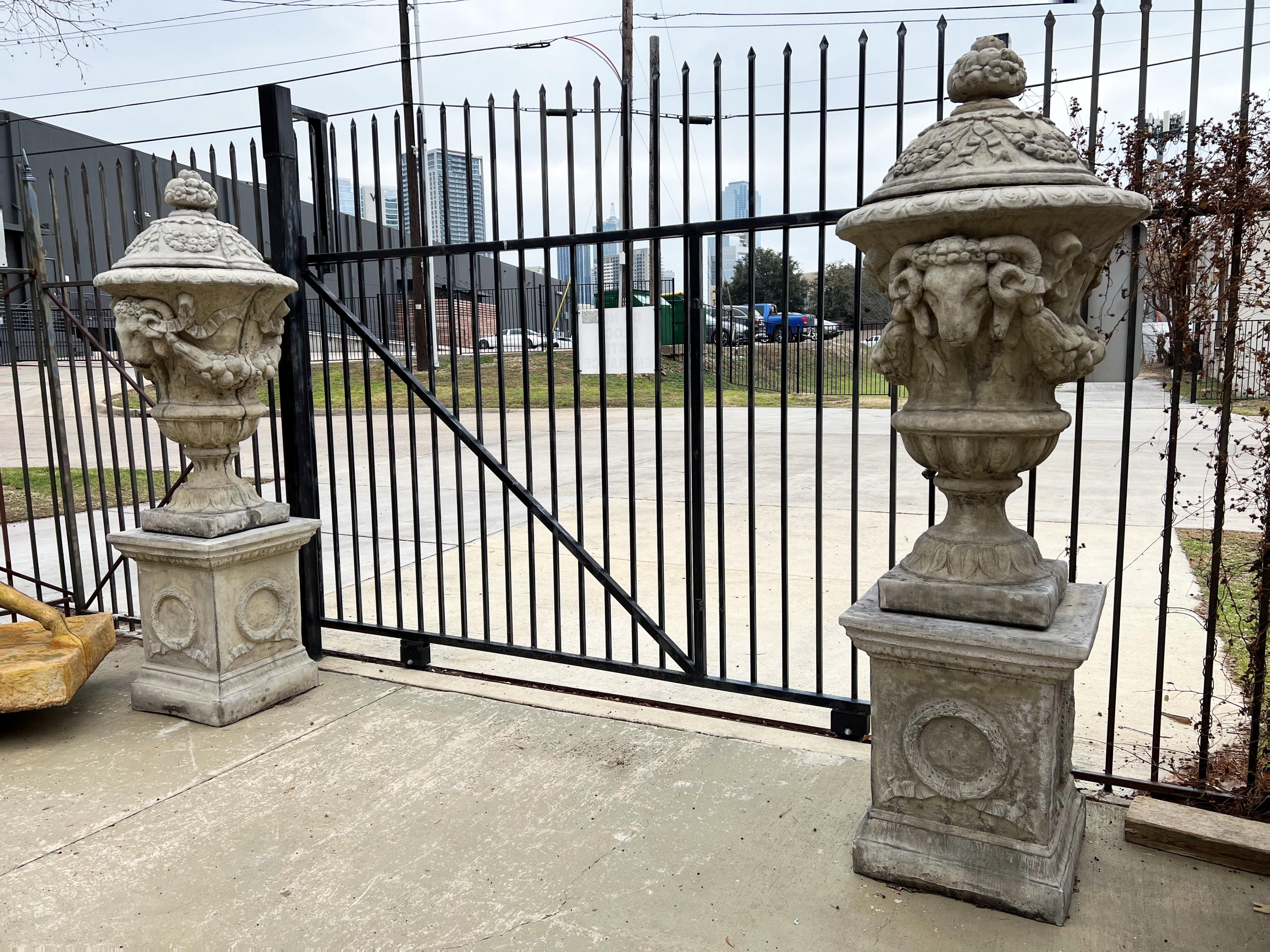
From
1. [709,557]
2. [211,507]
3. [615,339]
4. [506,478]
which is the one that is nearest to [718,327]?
[615,339]

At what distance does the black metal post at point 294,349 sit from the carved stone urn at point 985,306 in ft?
9.17

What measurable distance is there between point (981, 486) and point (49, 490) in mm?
10854

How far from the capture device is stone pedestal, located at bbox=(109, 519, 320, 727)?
375cm

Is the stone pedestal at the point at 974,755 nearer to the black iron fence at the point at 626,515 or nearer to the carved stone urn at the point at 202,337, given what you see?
the black iron fence at the point at 626,515

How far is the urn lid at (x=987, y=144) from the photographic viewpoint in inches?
83.9

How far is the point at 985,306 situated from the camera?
2199 mm

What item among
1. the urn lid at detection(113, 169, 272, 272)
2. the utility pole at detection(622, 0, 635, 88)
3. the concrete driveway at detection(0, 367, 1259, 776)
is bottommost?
the concrete driveway at detection(0, 367, 1259, 776)

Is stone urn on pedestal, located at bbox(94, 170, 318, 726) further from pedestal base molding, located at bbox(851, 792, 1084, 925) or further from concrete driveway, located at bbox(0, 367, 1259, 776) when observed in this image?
pedestal base molding, located at bbox(851, 792, 1084, 925)

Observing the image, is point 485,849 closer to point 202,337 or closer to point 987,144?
point 202,337

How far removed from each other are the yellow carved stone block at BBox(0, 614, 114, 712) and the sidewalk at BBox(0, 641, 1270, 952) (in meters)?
0.21

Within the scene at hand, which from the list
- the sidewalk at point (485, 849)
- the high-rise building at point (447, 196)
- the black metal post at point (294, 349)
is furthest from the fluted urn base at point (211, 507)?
the high-rise building at point (447, 196)

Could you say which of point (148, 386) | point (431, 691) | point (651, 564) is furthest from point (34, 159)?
point (431, 691)

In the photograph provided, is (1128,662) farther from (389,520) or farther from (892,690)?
(389,520)

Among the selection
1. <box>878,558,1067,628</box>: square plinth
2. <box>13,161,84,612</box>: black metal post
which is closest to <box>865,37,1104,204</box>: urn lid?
<box>878,558,1067,628</box>: square plinth
